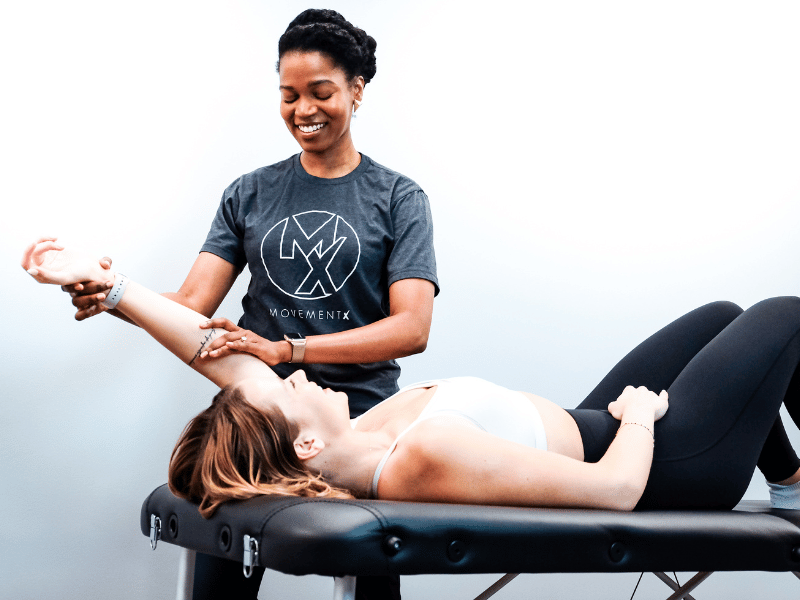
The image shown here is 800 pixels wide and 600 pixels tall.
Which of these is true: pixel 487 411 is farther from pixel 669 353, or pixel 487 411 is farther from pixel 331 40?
pixel 331 40

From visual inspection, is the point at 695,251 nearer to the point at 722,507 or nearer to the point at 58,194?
the point at 722,507

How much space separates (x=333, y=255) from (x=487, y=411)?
528mm

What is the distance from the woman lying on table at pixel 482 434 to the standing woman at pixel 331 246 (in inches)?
7.2

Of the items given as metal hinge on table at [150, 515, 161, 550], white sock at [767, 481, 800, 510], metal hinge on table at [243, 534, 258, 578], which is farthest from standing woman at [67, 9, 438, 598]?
white sock at [767, 481, 800, 510]

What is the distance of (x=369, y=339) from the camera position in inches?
59.2

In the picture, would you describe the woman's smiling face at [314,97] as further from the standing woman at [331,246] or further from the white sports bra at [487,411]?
the white sports bra at [487,411]

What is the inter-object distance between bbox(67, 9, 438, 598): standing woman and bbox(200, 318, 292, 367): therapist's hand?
0.37 feet

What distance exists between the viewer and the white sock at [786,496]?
149cm

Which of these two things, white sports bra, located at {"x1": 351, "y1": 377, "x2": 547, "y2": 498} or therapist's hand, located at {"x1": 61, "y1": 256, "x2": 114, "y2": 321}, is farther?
therapist's hand, located at {"x1": 61, "y1": 256, "x2": 114, "y2": 321}

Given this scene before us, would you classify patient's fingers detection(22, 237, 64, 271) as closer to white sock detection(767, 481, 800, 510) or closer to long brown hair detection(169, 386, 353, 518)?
long brown hair detection(169, 386, 353, 518)

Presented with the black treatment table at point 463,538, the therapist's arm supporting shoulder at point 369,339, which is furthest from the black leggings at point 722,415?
the therapist's arm supporting shoulder at point 369,339

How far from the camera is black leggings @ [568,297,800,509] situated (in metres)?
1.33

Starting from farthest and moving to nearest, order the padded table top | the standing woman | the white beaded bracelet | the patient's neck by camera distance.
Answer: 1. the standing woman
2. the white beaded bracelet
3. the patient's neck
4. the padded table top

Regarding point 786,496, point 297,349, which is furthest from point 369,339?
point 786,496
